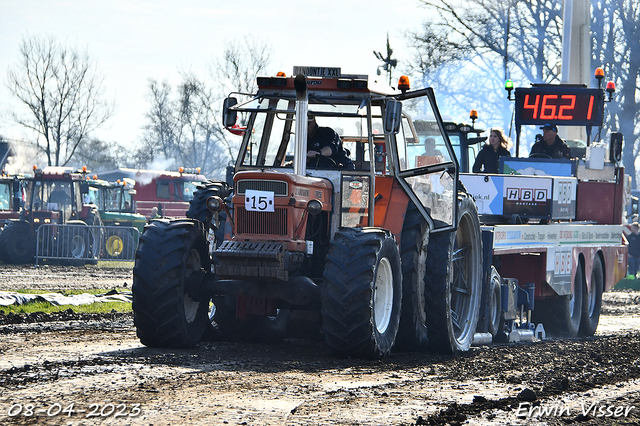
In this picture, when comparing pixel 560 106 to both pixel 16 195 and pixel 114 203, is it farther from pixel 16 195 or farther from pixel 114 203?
pixel 114 203

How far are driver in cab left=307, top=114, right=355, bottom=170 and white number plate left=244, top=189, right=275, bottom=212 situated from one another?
2.66 feet

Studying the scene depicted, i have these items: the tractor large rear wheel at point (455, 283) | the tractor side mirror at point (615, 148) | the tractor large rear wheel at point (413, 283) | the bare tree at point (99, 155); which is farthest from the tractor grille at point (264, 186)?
the bare tree at point (99, 155)

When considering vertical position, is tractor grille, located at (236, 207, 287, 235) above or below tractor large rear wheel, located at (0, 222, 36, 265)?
above

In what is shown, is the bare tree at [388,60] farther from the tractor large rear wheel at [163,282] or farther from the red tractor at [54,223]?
the tractor large rear wheel at [163,282]

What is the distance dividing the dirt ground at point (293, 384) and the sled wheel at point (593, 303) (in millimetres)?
3750

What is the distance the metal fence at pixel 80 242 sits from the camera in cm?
2470

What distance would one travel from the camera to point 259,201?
330 inches

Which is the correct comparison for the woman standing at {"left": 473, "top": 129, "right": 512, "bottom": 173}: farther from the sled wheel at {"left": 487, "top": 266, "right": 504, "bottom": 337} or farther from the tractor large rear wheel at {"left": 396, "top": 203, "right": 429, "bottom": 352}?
the tractor large rear wheel at {"left": 396, "top": 203, "right": 429, "bottom": 352}

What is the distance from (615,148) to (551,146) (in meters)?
0.92

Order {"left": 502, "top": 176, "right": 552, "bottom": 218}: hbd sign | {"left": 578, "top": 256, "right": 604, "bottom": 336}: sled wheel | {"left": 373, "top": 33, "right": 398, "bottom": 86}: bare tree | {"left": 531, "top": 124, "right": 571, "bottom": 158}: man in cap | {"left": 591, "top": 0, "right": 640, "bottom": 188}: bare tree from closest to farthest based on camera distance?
1. {"left": 502, "top": 176, "right": 552, "bottom": 218}: hbd sign
2. {"left": 578, "top": 256, "right": 604, "bottom": 336}: sled wheel
3. {"left": 531, "top": 124, "right": 571, "bottom": 158}: man in cap
4. {"left": 373, "top": 33, "right": 398, "bottom": 86}: bare tree
5. {"left": 591, "top": 0, "right": 640, "bottom": 188}: bare tree

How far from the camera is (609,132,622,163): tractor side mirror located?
1443 cm

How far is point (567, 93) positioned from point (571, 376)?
834 cm

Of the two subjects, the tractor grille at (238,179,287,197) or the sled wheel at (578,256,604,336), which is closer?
the tractor grille at (238,179,287,197)

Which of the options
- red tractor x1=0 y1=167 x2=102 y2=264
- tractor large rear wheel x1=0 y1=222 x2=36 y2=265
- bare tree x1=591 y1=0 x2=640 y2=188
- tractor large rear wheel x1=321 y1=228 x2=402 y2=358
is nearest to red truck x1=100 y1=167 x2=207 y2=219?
red tractor x1=0 y1=167 x2=102 y2=264
